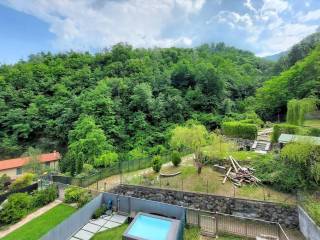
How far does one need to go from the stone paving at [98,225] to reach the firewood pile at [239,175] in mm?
6426

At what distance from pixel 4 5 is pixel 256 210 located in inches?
1191

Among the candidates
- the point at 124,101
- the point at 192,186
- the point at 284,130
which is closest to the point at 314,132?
the point at 284,130

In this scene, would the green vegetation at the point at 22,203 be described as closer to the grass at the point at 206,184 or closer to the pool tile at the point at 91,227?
the pool tile at the point at 91,227

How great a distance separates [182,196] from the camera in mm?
12727

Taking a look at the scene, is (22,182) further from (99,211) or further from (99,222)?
(99,222)

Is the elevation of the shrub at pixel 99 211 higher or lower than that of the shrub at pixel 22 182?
lower

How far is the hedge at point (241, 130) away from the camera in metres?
19.1

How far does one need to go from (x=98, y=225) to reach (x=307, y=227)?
938 centimetres

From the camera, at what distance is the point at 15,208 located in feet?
38.2

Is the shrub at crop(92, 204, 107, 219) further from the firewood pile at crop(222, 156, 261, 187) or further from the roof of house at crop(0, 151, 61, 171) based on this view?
the roof of house at crop(0, 151, 61, 171)

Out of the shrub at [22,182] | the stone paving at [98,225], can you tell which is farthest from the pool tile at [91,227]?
the shrub at [22,182]

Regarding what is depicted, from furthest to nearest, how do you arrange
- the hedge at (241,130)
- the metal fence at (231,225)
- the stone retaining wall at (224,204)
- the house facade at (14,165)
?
the house facade at (14,165)
the hedge at (241,130)
the stone retaining wall at (224,204)
the metal fence at (231,225)

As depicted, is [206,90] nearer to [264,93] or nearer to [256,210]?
[264,93]

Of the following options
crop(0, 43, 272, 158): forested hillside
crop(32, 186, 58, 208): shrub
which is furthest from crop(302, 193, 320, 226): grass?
crop(0, 43, 272, 158): forested hillside
